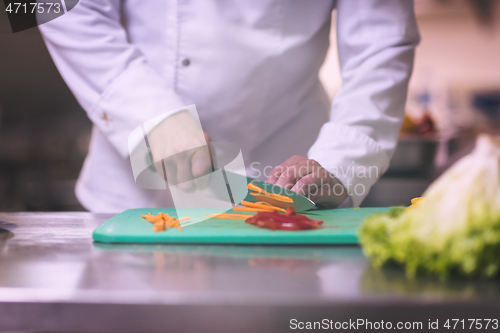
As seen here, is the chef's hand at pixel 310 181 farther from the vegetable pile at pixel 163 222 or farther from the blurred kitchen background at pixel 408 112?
the blurred kitchen background at pixel 408 112

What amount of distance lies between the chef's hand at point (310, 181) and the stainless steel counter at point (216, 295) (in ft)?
1.05

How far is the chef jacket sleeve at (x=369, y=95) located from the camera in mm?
1027

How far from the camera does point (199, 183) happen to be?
0.90m

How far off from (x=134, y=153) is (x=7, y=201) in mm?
1892

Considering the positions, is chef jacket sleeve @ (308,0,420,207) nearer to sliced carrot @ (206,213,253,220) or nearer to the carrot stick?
the carrot stick

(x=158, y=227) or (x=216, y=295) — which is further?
(x=158, y=227)

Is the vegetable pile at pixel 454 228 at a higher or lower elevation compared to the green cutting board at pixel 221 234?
higher

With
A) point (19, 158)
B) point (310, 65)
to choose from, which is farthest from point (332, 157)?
point (19, 158)

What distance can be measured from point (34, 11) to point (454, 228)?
1.15m

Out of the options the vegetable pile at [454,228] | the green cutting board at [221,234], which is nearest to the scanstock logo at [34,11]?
the green cutting board at [221,234]

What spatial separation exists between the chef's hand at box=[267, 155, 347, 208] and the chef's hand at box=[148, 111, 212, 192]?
0.53ft

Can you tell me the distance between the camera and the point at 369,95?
41.4 inches

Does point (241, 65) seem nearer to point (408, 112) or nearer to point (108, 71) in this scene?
point (108, 71)

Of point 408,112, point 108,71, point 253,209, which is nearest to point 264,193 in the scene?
point 253,209
